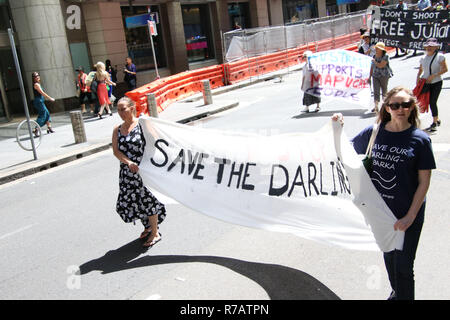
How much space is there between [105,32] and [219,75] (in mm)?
5536

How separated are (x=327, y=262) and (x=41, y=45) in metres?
17.2

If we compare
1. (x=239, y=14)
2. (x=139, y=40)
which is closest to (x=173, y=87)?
(x=139, y=40)

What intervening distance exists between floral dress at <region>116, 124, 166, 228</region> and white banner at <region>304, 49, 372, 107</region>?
8221 millimetres

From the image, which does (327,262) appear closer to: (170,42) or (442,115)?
(442,115)

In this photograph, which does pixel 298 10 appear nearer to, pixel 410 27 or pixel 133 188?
pixel 410 27

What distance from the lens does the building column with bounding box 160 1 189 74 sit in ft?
82.0

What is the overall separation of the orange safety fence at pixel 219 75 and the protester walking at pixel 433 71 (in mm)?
8288

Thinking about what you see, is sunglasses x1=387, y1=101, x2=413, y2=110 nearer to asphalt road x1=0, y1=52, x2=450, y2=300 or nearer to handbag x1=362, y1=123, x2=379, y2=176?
handbag x1=362, y1=123, x2=379, y2=176

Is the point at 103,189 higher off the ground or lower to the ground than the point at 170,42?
lower

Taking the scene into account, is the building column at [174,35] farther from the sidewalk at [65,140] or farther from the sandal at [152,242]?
the sandal at [152,242]

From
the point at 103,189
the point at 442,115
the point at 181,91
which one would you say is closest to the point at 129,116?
the point at 103,189

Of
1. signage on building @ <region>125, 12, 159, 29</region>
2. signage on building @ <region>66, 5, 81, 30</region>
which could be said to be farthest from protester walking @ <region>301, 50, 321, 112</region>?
signage on building @ <region>66, 5, 81, 30</region>

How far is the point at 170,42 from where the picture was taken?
993 inches

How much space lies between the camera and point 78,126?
12.5m
